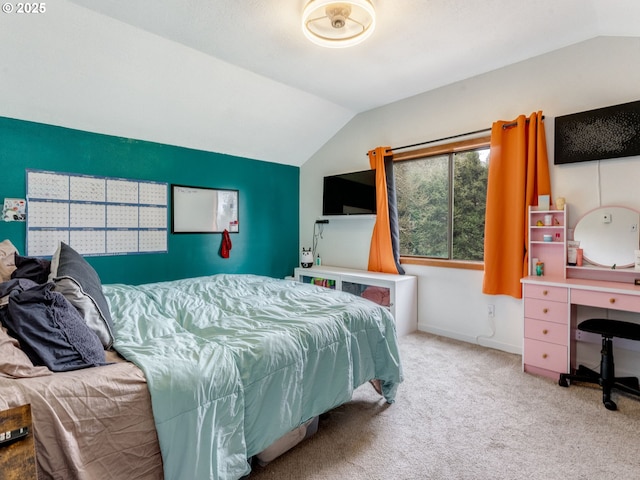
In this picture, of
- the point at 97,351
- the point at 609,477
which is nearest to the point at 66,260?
the point at 97,351

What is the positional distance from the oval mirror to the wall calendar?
409cm

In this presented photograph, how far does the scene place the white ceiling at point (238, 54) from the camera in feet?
7.46

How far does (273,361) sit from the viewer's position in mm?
1540

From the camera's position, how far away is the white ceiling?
2273 millimetres

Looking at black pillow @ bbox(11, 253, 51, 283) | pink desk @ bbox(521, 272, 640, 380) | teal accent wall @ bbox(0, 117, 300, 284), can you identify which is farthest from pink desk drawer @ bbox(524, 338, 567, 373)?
black pillow @ bbox(11, 253, 51, 283)

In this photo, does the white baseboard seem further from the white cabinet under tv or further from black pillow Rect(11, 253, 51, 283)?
black pillow Rect(11, 253, 51, 283)

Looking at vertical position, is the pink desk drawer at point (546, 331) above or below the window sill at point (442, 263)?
below

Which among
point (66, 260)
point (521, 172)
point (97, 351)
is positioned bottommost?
point (97, 351)

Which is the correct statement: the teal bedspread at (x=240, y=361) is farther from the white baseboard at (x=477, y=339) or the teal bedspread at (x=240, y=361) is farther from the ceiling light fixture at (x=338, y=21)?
the ceiling light fixture at (x=338, y=21)

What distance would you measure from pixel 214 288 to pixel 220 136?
2.07 meters

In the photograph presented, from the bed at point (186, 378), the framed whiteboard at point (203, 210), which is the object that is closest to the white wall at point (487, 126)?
the framed whiteboard at point (203, 210)

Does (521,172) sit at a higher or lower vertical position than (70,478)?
higher

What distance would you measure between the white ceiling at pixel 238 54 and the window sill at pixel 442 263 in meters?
1.91

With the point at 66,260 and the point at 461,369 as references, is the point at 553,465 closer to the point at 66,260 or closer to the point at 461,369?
the point at 461,369
